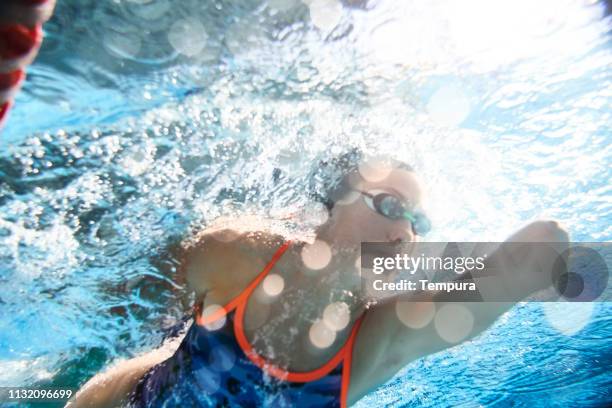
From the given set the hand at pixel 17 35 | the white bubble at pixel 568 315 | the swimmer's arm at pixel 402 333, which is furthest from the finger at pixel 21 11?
the white bubble at pixel 568 315

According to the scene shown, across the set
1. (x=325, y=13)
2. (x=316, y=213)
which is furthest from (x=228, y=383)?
(x=325, y=13)

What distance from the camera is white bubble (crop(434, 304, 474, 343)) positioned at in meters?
3.03

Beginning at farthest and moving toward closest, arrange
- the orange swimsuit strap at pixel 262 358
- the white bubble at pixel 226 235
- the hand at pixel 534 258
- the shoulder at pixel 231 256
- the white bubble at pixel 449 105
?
the white bubble at pixel 449 105 → the white bubble at pixel 226 235 → the shoulder at pixel 231 256 → the orange swimsuit strap at pixel 262 358 → the hand at pixel 534 258

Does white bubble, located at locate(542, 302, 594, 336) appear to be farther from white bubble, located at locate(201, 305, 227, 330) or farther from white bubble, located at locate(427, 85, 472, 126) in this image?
white bubble, located at locate(201, 305, 227, 330)

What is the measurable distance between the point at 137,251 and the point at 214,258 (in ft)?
11.5

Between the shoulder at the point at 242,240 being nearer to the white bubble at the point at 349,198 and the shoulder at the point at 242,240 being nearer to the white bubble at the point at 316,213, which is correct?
the white bubble at the point at 316,213

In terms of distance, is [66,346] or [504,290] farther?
[66,346]

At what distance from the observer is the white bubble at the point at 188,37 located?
3.24 metres

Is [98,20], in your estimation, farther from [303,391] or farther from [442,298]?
[442,298]

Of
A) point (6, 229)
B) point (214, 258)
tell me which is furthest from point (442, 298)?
point (6, 229)

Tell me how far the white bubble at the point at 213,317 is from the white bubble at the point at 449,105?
11.5 feet

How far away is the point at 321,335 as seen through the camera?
122 inches

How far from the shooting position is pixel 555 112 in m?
4.75

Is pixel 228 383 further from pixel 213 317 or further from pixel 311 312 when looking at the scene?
pixel 311 312
